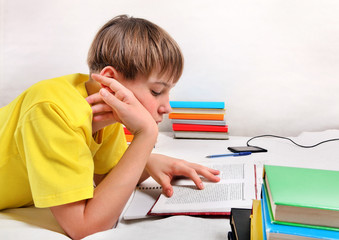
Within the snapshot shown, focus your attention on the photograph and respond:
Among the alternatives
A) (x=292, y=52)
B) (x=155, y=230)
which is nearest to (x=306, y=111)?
(x=292, y=52)

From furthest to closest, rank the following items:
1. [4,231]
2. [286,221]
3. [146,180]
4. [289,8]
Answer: [289,8] → [146,180] → [4,231] → [286,221]

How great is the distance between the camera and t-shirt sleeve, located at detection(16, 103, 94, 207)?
0.64m

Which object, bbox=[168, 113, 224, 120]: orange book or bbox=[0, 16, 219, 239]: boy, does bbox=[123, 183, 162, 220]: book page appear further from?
bbox=[168, 113, 224, 120]: orange book

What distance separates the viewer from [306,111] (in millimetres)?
1659

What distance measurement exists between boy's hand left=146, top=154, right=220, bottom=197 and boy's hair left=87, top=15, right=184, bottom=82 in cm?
23

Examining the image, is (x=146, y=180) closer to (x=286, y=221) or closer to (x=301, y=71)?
(x=286, y=221)

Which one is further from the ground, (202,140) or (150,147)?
(150,147)

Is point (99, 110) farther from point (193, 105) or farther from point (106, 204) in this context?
point (193, 105)

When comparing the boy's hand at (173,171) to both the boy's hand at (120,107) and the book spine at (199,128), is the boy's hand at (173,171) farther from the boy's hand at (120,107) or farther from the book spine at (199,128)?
the book spine at (199,128)

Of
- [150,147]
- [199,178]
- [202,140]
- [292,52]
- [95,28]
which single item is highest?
[95,28]

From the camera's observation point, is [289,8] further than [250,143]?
Yes

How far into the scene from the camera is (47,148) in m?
0.66

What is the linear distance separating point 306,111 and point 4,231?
4.82ft

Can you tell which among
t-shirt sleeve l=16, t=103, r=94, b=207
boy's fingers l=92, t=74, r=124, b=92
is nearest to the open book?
t-shirt sleeve l=16, t=103, r=94, b=207
